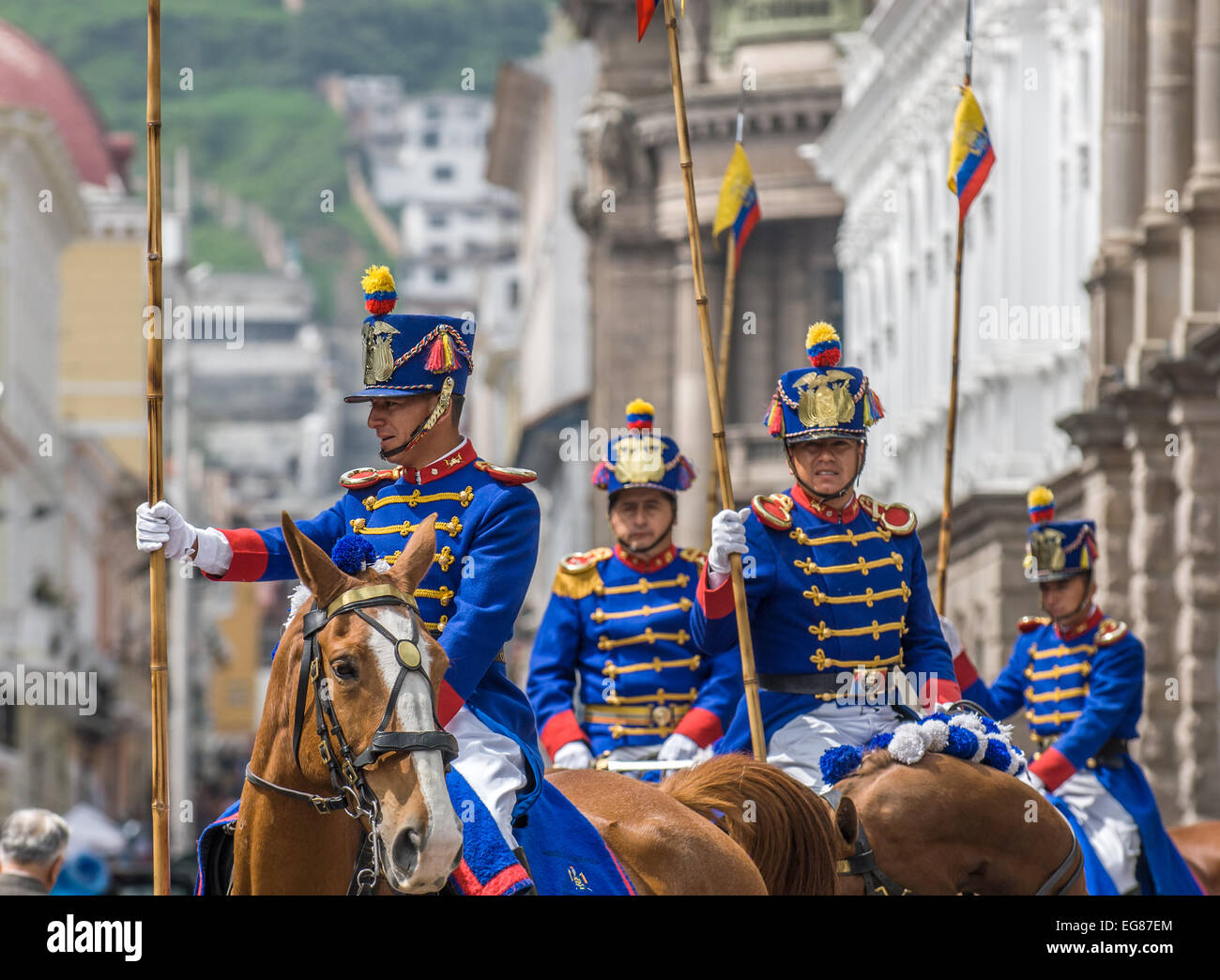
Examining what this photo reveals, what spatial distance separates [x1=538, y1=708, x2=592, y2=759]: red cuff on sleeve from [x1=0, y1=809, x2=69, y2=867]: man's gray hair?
2.18 metres

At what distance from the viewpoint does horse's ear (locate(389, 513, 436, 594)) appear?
7.60 m

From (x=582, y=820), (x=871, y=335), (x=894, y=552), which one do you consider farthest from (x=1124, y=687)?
(x=871, y=335)

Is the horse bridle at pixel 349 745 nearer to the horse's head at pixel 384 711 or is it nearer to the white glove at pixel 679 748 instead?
the horse's head at pixel 384 711

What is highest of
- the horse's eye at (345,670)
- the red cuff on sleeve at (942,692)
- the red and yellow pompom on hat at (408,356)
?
Result: the red and yellow pompom on hat at (408,356)

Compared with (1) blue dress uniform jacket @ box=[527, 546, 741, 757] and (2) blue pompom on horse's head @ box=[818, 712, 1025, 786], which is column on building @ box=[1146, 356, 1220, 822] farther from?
(2) blue pompom on horse's head @ box=[818, 712, 1025, 786]

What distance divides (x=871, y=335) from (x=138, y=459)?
168 ft

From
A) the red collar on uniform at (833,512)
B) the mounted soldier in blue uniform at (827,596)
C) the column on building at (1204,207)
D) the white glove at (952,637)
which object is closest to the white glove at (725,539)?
the mounted soldier in blue uniform at (827,596)

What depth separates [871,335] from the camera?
153 ft

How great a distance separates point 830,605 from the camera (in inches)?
407

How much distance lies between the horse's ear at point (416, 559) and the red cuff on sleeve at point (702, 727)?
448cm

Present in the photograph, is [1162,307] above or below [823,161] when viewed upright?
below

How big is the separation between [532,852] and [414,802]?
3.94 feet

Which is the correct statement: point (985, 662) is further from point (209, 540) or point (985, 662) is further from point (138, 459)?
point (138, 459)

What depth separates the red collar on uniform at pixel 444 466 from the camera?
28.3ft
